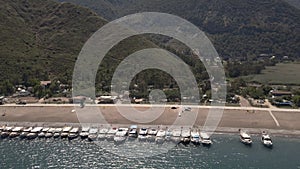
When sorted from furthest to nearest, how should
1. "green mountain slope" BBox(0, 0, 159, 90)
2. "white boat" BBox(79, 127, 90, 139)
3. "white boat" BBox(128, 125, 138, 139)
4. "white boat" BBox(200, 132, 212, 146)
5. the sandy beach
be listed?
"green mountain slope" BBox(0, 0, 159, 90)
the sandy beach
"white boat" BBox(79, 127, 90, 139)
"white boat" BBox(128, 125, 138, 139)
"white boat" BBox(200, 132, 212, 146)

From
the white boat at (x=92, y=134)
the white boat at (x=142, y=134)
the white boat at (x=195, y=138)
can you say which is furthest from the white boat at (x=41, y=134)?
the white boat at (x=195, y=138)

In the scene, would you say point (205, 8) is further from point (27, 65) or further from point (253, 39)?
point (27, 65)

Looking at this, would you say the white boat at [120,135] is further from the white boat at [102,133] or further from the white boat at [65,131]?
the white boat at [65,131]

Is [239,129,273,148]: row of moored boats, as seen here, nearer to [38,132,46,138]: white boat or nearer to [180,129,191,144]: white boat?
[180,129,191,144]: white boat

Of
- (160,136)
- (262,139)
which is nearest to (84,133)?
(160,136)

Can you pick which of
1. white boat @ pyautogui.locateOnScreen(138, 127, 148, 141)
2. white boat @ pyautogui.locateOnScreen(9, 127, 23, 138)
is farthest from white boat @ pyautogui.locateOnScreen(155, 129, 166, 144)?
white boat @ pyautogui.locateOnScreen(9, 127, 23, 138)

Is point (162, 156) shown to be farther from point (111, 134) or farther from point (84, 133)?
point (84, 133)
